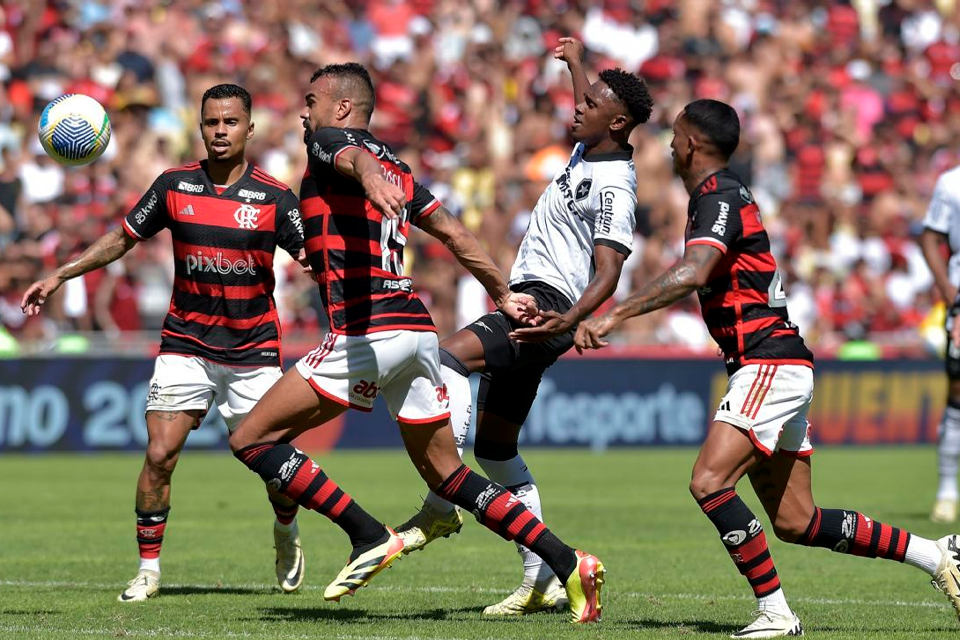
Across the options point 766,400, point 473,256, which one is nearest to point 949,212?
point 766,400

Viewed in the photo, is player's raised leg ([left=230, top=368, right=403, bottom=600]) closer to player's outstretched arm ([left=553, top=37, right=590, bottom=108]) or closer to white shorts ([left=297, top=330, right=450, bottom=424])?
white shorts ([left=297, top=330, right=450, bottom=424])

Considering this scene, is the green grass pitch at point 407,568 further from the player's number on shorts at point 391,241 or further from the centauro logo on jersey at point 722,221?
the centauro logo on jersey at point 722,221

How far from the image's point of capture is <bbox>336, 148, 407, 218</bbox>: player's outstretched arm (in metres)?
6.70

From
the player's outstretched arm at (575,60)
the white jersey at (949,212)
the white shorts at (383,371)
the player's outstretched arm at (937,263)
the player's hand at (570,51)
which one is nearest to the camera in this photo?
the white shorts at (383,371)

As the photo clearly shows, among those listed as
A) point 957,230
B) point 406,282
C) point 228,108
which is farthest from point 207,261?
point 957,230

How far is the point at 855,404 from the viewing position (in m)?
22.1

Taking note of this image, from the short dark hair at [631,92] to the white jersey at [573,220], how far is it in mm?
255

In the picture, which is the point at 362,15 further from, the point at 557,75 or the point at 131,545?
the point at 131,545

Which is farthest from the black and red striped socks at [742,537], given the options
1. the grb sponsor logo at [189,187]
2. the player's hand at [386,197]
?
the grb sponsor logo at [189,187]

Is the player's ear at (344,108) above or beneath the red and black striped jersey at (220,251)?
above

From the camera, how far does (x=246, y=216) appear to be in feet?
28.8

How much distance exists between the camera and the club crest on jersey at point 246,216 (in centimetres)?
877

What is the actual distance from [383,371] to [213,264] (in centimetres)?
175

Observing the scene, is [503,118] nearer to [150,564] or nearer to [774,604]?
[150,564]
